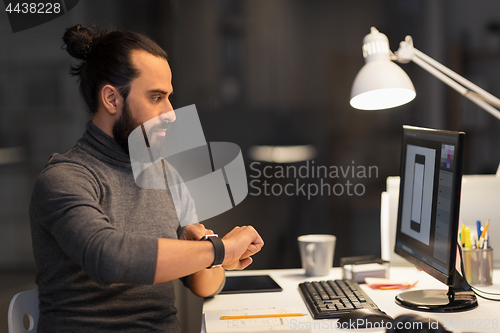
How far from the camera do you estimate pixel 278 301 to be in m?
1.30

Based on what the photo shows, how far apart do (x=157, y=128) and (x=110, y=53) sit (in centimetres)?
26

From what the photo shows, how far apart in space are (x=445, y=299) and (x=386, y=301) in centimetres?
16

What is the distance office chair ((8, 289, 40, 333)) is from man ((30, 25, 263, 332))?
0.03 meters

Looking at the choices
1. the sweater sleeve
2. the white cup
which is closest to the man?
the sweater sleeve

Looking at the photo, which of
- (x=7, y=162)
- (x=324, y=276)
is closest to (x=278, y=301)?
(x=324, y=276)

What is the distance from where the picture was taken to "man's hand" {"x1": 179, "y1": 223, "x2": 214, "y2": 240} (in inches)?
51.4

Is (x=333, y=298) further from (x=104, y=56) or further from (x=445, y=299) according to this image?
(x=104, y=56)

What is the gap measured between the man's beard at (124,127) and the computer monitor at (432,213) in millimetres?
829

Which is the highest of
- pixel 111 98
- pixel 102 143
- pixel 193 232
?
pixel 111 98

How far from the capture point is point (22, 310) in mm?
1129

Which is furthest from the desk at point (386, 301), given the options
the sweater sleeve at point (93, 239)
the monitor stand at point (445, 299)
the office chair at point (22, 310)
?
the office chair at point (22, 310)

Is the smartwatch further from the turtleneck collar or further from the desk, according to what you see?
the turtleneck collar

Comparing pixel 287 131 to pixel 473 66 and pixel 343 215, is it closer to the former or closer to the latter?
pixel 343 215

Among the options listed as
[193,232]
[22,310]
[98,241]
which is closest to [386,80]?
[193,232]
